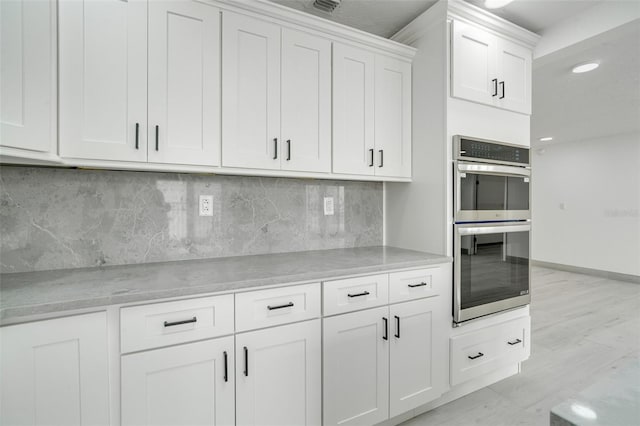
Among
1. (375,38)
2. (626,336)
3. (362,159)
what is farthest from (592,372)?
(375,38)

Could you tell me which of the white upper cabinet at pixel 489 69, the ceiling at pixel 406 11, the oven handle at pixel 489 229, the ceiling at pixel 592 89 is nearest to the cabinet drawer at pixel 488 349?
the oven handle at pixel 489 229

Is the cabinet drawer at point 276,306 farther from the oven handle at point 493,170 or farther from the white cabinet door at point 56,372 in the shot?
the oven handle at point 493,170

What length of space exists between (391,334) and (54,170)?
6.55 ft

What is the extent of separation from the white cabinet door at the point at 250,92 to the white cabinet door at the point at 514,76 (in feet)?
5.34

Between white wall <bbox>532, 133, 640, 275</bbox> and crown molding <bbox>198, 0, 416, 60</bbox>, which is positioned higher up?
crown molding <bbox>198, 0, 416, 60</bbox>

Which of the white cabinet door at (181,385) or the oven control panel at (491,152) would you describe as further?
the oven control panel at (491,152)

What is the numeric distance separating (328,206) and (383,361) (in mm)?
1103

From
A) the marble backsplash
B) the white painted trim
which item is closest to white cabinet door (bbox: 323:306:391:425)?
the marble backsplash

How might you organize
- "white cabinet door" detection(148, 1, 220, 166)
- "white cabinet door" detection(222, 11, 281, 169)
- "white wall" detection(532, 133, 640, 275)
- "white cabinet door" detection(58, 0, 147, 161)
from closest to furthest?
"white cabinet door" detection(58, 0, 147, 161), "white cabinet door" detection(148, 1, 220, 166), "white cabinet door" detection(222, 11, 281, 169), "white wall" detection(532, 133, 640, 275)

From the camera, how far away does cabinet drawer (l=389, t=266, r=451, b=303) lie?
181cm

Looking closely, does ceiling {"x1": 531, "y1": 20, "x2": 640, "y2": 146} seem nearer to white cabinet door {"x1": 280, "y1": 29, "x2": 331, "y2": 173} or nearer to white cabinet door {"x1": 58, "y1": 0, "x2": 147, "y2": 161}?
white cabinet door {"x1": 280, "y1": 29, "x2": 331, "y2": 173}

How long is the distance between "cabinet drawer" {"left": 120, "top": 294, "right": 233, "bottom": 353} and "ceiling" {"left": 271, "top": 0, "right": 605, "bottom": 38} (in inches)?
75.8

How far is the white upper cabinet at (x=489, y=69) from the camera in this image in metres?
2.08

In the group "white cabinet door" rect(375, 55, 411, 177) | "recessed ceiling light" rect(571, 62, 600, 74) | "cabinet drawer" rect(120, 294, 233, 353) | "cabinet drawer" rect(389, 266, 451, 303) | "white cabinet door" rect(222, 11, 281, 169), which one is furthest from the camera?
"recessed ceiling light" rect(571, 62, 600, 74)
